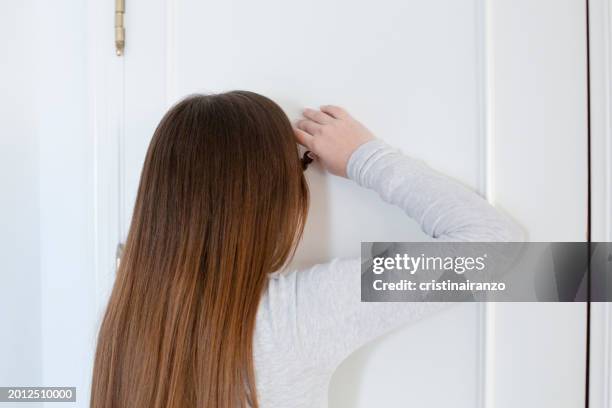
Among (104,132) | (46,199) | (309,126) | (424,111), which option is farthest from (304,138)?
(46,199)

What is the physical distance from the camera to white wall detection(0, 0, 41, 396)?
2.68 feet

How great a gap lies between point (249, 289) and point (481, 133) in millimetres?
464

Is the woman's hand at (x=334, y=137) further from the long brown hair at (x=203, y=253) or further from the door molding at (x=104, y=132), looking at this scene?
the door molding at (x=104, y=132)

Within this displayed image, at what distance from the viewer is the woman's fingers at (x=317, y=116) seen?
→ 0.74m

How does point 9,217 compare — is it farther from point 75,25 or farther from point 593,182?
point 593,182

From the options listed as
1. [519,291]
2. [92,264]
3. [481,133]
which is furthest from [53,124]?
[519,291]

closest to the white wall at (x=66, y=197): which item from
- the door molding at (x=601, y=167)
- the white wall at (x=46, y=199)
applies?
the white wall at (x=46, y=199)

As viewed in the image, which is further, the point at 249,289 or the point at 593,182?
the point at 593,182

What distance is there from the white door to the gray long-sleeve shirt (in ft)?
0.31

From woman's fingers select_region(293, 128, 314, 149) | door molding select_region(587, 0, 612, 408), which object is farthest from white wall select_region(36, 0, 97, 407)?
door molding select_region(587, 0, 612, 408)

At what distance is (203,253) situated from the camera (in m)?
0.63

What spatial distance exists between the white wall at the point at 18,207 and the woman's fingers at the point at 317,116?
51 cm

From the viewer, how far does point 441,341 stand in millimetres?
770

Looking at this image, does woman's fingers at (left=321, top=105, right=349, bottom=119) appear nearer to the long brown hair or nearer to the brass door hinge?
the long brown hair
